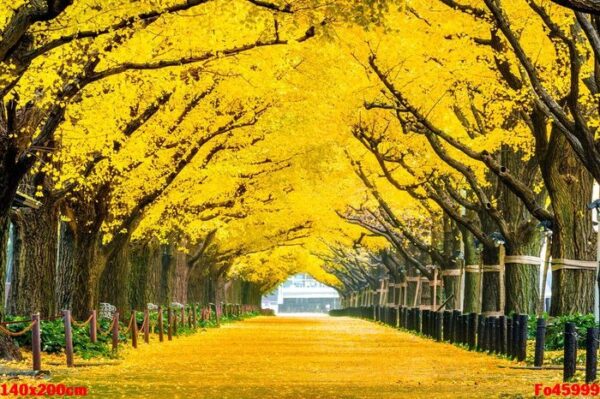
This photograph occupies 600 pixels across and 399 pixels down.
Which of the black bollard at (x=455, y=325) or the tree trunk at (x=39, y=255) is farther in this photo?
the black bollard at (x=455, y=325)

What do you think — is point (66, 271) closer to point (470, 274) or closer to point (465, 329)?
point (465, 329)

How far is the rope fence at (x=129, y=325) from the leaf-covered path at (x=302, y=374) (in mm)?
598

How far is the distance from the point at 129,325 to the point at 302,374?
31.9 ft

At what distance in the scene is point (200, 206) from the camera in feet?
126

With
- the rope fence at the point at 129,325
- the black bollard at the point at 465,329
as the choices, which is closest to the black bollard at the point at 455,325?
the black bollard at the point at 465,329

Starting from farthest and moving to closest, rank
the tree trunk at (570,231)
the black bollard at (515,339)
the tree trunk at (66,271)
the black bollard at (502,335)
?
the tree trunk at (66,271) → the black bollard at (502,335) → the tree trunk at (570,231) → the black bollard at (515,339)

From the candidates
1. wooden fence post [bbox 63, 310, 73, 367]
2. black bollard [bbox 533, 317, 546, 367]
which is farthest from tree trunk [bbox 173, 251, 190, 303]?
black bollard [bbox 533, 317, 546, 367]

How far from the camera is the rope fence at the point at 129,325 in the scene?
18.1 metres

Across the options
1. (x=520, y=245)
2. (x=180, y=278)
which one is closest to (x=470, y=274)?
(x=520, y=245)

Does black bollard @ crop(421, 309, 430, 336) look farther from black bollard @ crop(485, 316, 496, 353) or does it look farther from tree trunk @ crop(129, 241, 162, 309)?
black bollard @ crop(485, 316, 496, 353)

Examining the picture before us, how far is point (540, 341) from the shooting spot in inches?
829

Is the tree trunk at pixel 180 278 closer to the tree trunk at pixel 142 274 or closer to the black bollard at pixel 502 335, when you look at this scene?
the tree trunk at pixel 142 274

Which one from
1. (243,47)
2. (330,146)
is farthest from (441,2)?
(330,146)

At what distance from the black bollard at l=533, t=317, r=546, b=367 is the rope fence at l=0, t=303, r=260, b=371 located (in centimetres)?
859
